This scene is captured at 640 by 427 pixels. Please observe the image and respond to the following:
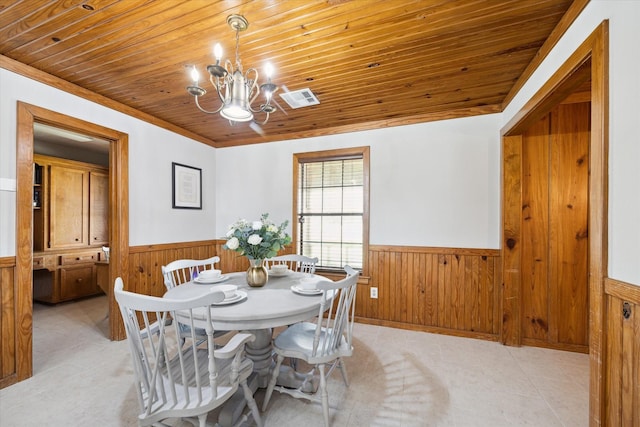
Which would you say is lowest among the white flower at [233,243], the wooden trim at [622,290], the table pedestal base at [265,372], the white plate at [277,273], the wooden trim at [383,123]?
the table pedestal base at [265,372]

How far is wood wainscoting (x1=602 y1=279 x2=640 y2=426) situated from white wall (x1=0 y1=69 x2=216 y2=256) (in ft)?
11.8

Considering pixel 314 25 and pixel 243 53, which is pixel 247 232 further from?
pixel 314 25

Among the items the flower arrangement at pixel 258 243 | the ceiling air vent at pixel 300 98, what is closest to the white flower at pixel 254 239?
the flower arrangement at pixel 258 243

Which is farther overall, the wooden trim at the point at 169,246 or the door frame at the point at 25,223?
the wooden trim at the point at 169,246

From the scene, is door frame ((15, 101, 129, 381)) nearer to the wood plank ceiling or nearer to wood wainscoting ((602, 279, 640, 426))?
the wood plank ceiling

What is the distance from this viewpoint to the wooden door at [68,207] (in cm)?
392

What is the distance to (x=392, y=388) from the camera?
6.54 feet

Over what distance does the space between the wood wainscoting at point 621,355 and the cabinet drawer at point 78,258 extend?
5596mm

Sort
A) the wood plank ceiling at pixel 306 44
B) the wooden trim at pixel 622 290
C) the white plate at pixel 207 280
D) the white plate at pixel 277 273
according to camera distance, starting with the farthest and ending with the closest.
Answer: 1. the white plate at pixel 277 273
2. the white plate at pixel 207 280
3. the wood plank ceiling at pixel 306 44
4. the wooden trim at pixel 622 290

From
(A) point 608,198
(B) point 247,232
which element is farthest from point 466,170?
(B) point 247,232

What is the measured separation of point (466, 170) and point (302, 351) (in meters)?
2.44

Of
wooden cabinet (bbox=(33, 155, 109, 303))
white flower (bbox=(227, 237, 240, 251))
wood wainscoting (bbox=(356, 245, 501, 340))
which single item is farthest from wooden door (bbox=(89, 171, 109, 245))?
wood wainscoting (bbox=(356, 245, 501, 340))

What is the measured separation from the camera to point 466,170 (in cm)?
294

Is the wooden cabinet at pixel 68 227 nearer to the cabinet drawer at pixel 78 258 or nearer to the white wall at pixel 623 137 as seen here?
the cabinet drawer at pixel 78 258
